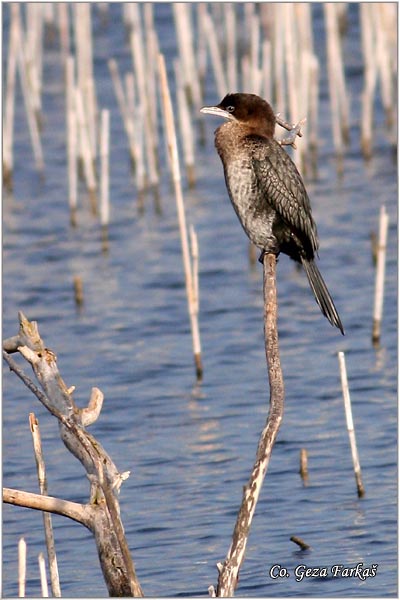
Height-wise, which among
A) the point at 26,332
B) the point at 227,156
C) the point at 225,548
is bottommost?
the point at 225,548

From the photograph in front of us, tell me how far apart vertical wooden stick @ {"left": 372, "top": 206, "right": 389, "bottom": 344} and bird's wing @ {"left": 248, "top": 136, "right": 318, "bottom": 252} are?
103 inches

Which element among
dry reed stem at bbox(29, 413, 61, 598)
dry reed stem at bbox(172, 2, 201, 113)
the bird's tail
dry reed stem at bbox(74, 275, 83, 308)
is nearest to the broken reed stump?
dry reed stem at bbox(29, 413, 61, 598)

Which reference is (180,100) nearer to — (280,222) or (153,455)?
(153,455)

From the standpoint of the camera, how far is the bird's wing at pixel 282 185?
589cm

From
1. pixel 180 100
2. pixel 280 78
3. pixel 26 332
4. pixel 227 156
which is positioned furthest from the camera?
Result: pixel 280 78

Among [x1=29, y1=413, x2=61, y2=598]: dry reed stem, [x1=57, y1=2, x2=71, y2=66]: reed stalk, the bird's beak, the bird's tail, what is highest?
[x1=57, y1=2, x2=71, y2=66]: reed stalk

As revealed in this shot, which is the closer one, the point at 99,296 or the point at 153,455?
the point at 153,455

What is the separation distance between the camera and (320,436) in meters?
7.75

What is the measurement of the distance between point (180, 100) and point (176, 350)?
3.35 meters

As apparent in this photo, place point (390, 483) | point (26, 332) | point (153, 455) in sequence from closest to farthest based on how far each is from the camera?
point (26, 332)
point (390, 483)
point (153, 455)

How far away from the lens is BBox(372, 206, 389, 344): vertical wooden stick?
8.53m

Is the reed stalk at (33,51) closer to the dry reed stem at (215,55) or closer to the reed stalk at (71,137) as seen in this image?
the reed stalk at (71,137)

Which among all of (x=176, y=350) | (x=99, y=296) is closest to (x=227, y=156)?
(x=176, y=350)

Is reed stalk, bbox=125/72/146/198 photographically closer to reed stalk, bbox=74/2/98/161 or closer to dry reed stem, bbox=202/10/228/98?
reed stalk, bbox=74/2/98/161
